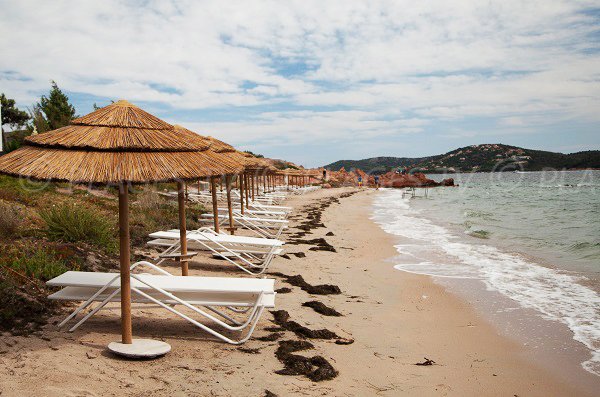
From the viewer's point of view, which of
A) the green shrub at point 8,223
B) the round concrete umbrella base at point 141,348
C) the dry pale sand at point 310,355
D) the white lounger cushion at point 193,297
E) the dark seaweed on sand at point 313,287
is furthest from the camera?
the green shrub at point 8,223

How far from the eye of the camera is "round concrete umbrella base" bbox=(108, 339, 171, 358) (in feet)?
13.0

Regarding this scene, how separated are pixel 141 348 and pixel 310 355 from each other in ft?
4.81

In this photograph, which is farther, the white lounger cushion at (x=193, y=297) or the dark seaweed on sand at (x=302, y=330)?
the dark seaweed on sand at (x=302, y=330)

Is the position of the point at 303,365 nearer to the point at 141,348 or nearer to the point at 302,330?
the point at 302,330

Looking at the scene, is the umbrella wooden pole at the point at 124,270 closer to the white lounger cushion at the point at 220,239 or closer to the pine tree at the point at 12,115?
the white lounger cushion at the point at 220,239

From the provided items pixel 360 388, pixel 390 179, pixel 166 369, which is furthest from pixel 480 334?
pixel 390 179

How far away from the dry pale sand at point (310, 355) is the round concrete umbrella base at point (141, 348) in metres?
0.06

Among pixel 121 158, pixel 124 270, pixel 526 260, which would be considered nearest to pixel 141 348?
pixel 124 270

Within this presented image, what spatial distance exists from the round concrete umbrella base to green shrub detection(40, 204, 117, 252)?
381cm

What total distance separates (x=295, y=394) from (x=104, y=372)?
143cm

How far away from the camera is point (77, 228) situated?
25.6ft

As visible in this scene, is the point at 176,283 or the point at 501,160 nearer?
the point at 176,283

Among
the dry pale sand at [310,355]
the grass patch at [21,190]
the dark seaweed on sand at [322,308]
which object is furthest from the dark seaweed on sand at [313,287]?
the grass patch at [21,190]

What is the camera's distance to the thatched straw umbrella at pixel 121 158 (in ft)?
12.3
